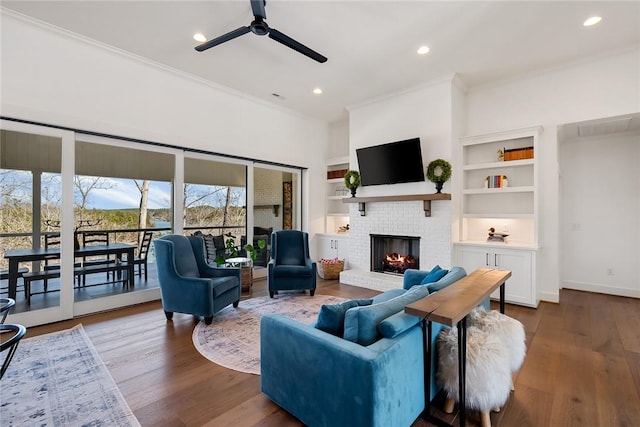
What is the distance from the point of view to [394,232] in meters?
5.24

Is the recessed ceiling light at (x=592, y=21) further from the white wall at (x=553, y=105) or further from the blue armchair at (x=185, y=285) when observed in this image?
the blue armchair at (x=185, y=285)

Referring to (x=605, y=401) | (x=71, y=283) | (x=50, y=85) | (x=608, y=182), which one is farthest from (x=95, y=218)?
(x=608, y=182)

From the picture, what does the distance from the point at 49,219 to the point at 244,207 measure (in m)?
2.72

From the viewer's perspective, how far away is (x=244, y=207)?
5539mm

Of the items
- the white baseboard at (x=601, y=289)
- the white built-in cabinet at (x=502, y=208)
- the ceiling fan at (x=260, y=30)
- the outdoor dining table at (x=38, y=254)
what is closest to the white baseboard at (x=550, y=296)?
the white built-in cabinet at (x=502, y=208)

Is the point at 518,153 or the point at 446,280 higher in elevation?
the point at 518,153

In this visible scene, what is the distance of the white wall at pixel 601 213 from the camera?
15.0 ft

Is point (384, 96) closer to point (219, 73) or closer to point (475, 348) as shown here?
point (219, 73)

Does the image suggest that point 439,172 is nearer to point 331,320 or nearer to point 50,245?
point 331,320

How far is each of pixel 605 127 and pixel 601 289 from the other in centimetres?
257

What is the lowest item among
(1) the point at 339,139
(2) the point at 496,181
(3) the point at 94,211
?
(3) the point at 94,211

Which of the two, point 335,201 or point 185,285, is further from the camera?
point 335,201

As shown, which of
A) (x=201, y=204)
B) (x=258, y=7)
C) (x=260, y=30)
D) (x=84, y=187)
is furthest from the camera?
(x=201, y=204)

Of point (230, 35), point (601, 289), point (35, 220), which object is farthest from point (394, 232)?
point (35, 220)
